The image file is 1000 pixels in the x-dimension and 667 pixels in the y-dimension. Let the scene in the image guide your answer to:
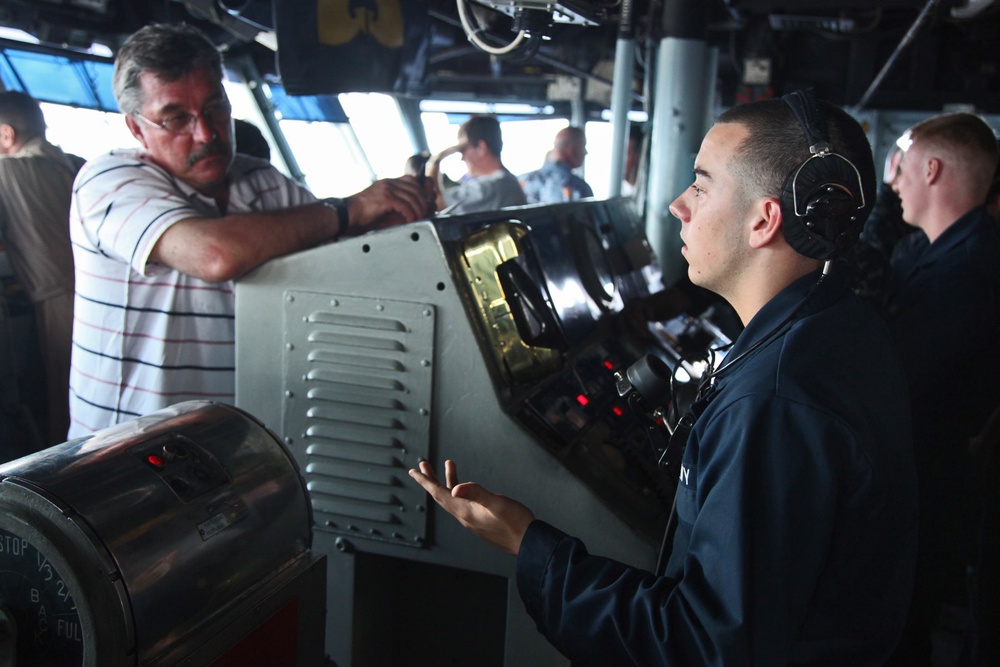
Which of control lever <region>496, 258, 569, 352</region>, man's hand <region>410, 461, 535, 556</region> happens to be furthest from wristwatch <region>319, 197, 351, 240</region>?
man's hand <region>410, 461, 535, 556</region>

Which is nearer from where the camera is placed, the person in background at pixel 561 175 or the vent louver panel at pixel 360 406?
the vent louver panel at pixel 360 406

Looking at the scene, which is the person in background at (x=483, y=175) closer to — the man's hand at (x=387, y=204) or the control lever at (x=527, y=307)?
the man's hand at (x=387, y=204)

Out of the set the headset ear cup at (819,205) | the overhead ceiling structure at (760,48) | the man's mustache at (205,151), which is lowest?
the headset ear cup at (819,205)

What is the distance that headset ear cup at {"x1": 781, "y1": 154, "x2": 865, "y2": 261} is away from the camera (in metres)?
1.07

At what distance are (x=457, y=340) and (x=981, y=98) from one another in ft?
22.9

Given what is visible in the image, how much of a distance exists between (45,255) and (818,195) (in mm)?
2973

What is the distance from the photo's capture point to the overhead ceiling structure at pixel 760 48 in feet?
17.1

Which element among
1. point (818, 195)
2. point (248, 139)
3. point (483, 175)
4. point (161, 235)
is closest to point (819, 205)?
point (818, 195)

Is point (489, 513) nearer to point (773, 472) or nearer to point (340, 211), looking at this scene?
point (773, 472)

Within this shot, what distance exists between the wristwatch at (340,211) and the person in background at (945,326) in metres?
1.47

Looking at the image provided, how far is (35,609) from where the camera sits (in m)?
1.12

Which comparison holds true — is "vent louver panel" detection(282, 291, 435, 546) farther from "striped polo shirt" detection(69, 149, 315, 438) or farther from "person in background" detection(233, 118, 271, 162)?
"person in background" detection(233, 118, 271, 162)

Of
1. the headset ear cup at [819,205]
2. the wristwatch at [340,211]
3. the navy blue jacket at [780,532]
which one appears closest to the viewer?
the navy blue jacket at [780,532]

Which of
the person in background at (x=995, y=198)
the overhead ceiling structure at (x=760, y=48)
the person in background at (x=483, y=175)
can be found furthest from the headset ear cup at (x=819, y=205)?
the overhead ceiling structure at (x=760, y=48)
